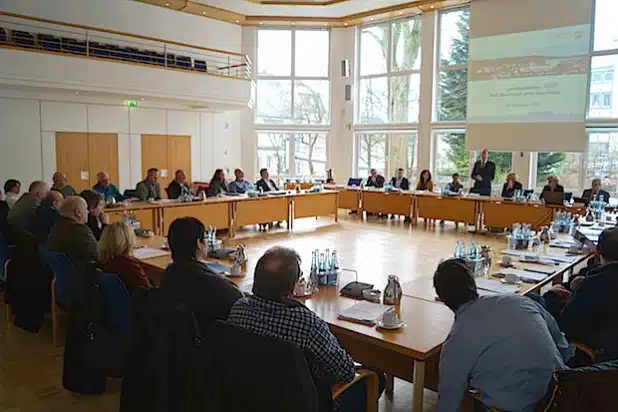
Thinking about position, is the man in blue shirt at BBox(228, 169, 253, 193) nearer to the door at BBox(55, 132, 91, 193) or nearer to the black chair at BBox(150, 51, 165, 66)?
the black chair at BBox(150, 51, 165, 66)

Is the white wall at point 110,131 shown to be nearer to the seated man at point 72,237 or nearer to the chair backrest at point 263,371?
the seated man at point 72,237

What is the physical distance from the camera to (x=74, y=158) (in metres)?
11.9

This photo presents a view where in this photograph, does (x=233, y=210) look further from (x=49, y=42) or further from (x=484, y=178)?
(x=484, y=178)

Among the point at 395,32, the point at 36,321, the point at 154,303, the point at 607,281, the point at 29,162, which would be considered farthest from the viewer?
the point at 395,32

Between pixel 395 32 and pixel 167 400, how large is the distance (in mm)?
13502

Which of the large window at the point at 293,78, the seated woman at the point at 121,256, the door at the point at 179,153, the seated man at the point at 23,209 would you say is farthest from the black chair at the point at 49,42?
the seated woman at the point at 121,256

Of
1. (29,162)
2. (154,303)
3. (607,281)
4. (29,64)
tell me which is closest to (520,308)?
(607,281)

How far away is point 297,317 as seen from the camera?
80.4 inches

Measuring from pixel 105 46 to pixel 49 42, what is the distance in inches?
50.1

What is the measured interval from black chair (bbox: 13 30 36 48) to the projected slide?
9.37m

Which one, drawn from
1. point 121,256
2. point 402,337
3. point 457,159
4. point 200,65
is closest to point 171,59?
point 200,65

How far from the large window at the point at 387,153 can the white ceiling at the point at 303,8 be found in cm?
329

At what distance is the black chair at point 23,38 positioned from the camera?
9.82 metres

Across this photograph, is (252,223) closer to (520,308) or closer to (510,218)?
(510,218)
